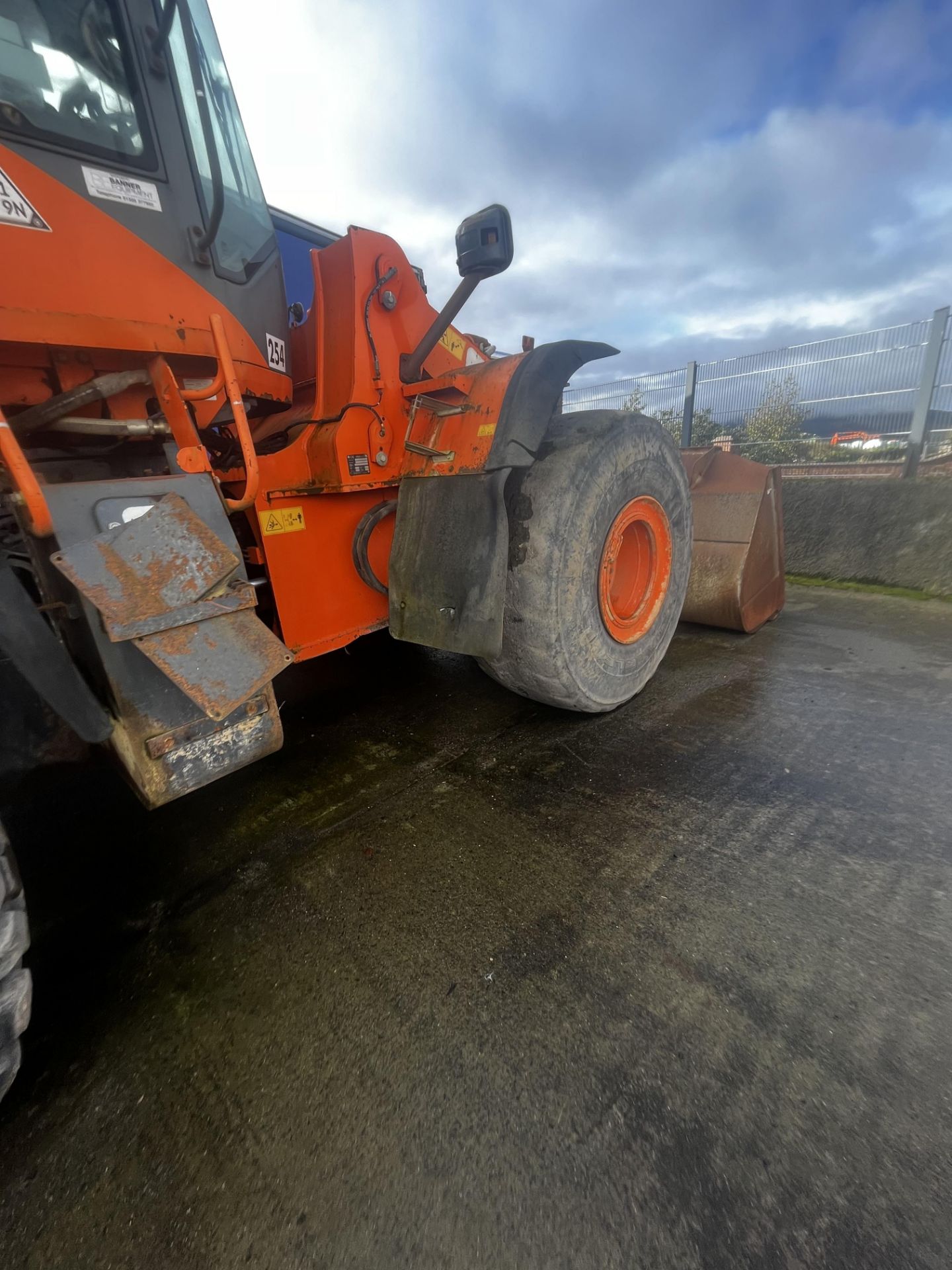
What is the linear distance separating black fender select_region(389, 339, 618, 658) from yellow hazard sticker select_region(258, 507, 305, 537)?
1.21 ft

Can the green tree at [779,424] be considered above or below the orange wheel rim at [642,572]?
above

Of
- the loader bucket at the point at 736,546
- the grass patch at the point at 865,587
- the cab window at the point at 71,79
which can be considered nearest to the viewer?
the cab window at the point at 71,79

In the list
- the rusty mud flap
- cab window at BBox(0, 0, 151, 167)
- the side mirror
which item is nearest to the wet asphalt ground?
the rusty mud flap

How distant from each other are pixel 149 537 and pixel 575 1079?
1553 mm

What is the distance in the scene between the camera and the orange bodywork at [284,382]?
4.71 ft

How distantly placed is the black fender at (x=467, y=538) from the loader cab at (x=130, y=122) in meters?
0.94

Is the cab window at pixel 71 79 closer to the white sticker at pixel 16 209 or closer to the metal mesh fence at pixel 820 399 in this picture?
the white sticker at pixel 16 209

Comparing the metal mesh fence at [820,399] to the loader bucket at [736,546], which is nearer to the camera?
the loader bucket at [736,546]

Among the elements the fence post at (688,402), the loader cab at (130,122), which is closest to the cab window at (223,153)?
the loader cab at (130,122)

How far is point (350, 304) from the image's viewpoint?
2.15 metres

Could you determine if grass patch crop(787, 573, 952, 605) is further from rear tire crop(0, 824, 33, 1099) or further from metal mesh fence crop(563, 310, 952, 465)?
rear tire crop(0, 824, 33, 1099)

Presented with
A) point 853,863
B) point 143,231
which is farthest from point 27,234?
point 853,863

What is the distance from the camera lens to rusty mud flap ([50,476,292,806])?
1.26 meters

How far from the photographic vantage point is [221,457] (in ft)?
7.21
